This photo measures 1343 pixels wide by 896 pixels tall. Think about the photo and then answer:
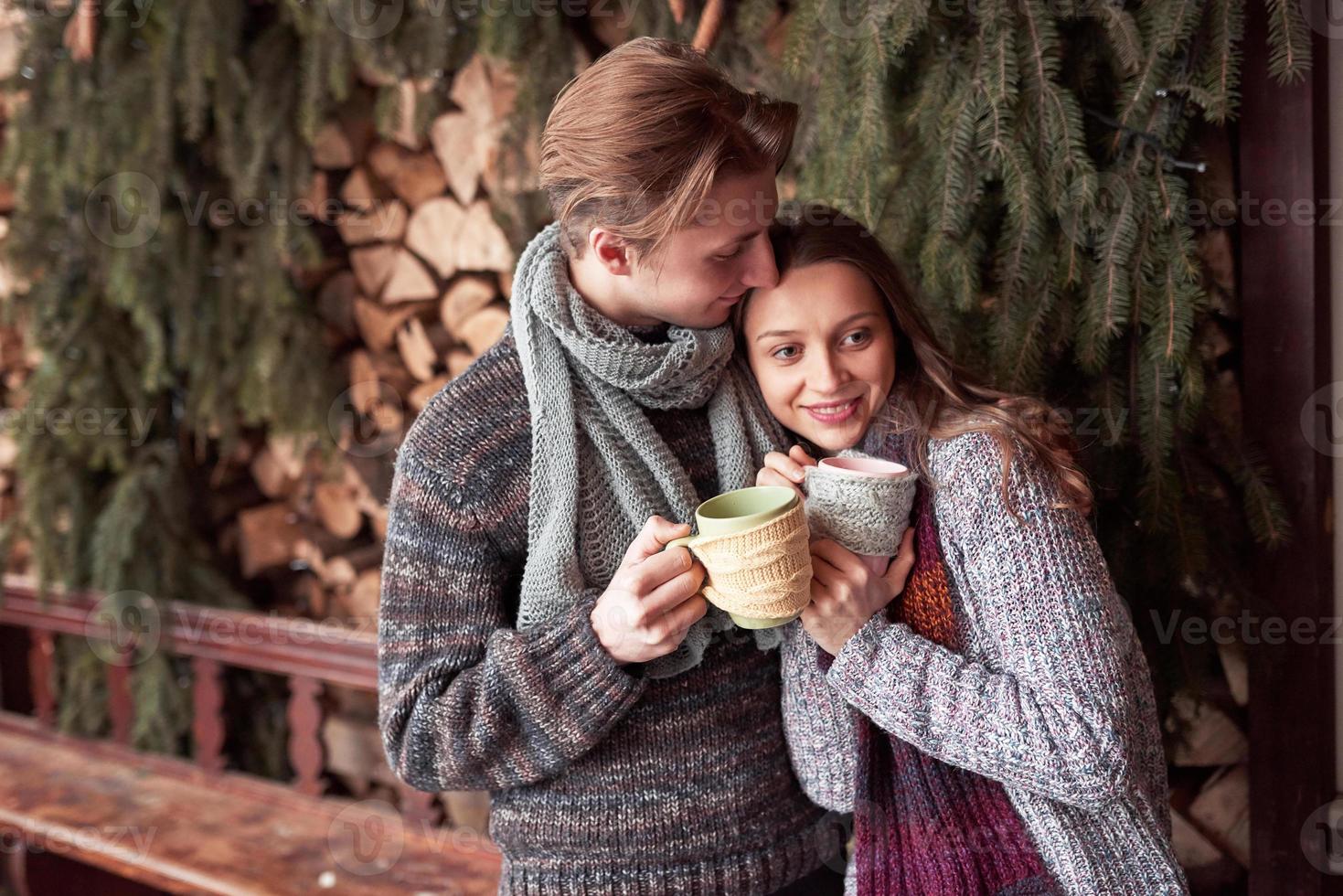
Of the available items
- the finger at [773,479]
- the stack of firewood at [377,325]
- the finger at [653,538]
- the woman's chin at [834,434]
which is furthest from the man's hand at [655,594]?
the stack of firewood at [377,325]

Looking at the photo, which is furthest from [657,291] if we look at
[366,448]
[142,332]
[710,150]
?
[142,332]

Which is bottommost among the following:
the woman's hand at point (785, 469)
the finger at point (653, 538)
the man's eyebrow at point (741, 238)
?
the finger at point (653, 538)

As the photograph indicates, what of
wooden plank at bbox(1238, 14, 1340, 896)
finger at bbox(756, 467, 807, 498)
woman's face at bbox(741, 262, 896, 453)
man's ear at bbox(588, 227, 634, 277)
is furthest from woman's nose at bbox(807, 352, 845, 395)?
wooden plank at bbox(1238, 14, 1340, 896)

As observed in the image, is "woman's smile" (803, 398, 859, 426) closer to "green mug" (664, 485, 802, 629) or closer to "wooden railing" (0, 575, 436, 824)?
"green mug" (664, 485, 802, 629)

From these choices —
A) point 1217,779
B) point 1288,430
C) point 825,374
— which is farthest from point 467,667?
point 1217,779

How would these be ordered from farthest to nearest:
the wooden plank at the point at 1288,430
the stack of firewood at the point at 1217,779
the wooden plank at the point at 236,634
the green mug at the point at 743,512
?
the wooden plank at the point at 236,634, the stack of firewood at the point at 1217,779, the wooden plank at the point at 1288,430, the green mug at the point at 743,512

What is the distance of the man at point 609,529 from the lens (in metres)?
1.01

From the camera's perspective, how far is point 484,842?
85.8 inches

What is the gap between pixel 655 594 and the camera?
3.14ft

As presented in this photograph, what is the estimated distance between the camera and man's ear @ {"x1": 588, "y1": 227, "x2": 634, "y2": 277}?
1043mm

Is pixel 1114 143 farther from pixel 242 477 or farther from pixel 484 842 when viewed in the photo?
pixel 242 477

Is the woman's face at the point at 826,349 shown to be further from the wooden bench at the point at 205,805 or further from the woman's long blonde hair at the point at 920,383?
the wooden bench at the point at 205,805

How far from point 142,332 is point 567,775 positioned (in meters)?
2.05

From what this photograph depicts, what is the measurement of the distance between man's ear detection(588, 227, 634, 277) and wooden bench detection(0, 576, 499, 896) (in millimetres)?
1416
